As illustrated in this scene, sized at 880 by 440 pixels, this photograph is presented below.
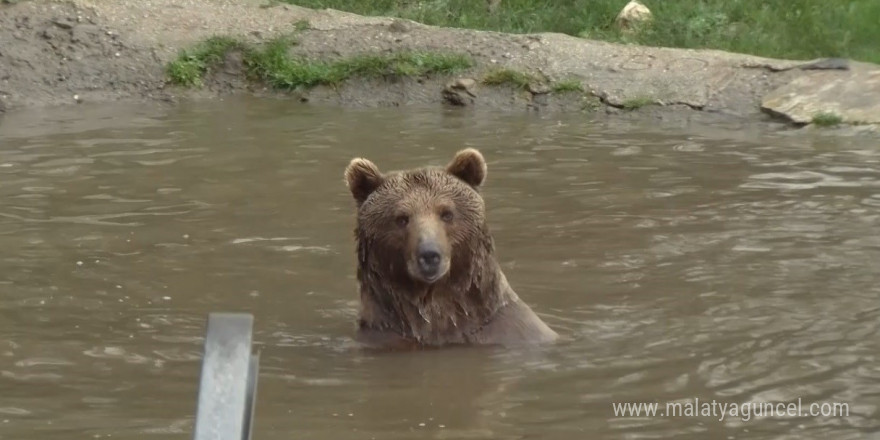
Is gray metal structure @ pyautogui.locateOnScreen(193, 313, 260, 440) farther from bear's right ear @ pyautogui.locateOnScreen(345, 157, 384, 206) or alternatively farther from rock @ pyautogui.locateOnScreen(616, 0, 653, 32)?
rock @ pyautogui.locateOnScreen(616, 0, 653, 32)

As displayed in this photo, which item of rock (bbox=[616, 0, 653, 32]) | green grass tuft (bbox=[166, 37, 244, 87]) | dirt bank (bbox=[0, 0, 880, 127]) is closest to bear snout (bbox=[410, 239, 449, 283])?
dirt bank (bbox=[0, 0, 880, 127])

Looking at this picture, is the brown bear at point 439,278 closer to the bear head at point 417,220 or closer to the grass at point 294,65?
the bear head at point 417,220

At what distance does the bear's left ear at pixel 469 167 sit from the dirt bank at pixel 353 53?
603 cm

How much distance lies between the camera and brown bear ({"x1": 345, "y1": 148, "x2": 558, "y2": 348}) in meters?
6.90

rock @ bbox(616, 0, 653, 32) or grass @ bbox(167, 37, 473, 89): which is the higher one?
rock @ bbox(616, 0, 653, 32)

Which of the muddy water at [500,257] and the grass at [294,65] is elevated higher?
the grass at [294,65]

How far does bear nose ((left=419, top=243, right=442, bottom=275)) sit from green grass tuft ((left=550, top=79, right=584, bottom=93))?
7.04m

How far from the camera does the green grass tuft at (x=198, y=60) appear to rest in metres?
14.2

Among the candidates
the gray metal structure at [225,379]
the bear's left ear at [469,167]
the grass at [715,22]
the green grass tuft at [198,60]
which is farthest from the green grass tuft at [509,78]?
the gray metal structure at [225,379]

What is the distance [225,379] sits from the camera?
3.04 meters

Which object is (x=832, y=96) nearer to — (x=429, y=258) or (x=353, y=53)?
(x=353, y=53)

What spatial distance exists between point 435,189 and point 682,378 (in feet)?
4.93

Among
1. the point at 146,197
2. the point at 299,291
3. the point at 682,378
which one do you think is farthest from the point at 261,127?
the point at 682,378

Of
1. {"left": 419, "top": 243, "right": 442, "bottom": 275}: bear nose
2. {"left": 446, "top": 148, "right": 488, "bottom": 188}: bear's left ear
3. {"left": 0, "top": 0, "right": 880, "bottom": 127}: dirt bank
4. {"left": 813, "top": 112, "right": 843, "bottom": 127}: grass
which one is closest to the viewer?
{"left": 419, "top": 243, "right": 442, "bottom": 275}: bear nose
